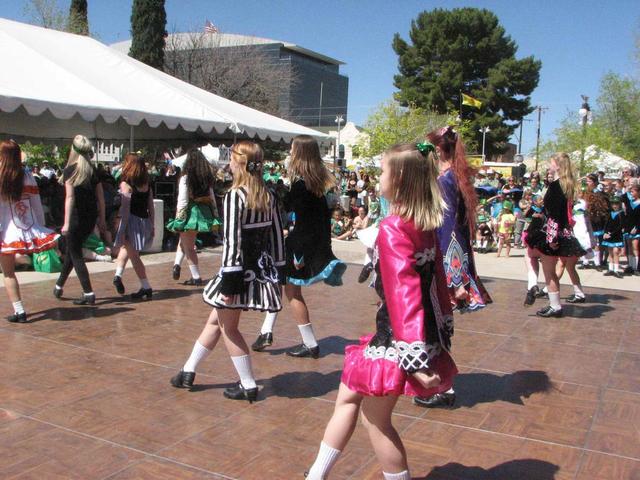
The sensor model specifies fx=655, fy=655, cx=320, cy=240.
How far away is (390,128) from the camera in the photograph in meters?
44.2

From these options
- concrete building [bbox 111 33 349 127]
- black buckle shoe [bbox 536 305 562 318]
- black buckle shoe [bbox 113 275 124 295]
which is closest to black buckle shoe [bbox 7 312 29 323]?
black buckle shoe [bbox 113 275 124 295]

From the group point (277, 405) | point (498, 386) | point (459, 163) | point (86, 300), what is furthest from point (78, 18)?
point (498, 386)

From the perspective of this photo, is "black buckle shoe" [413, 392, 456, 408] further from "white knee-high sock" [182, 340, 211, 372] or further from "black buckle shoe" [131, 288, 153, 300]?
"black buckle shoe" [131, 288, 153, 300]

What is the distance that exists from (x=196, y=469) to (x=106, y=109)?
9.20m

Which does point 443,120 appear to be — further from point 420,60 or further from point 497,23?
point 497,23

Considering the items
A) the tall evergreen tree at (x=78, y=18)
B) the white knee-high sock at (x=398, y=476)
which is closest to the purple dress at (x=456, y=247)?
the white knee-high sock at (x=398, y=476)

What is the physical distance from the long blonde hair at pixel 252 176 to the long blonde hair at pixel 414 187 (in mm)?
1528

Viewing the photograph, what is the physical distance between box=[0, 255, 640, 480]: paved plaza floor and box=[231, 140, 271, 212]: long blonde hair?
1.37 meters

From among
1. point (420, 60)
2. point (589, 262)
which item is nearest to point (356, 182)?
point (589, 262)

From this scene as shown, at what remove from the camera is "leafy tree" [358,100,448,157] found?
4266 centimetres

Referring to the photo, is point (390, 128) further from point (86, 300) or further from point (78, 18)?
point (86, 300)

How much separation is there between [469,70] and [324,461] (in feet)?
184

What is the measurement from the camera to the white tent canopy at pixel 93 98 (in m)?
10.9

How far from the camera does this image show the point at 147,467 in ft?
11.3
